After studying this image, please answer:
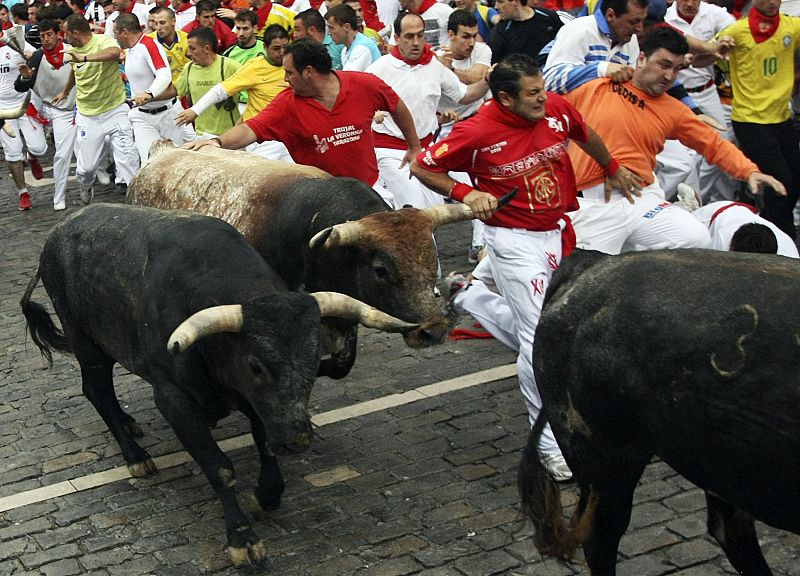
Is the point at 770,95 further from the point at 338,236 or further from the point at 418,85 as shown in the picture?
the point at 338,236

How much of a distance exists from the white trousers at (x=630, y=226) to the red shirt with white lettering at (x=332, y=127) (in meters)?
1.73

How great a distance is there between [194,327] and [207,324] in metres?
0.07

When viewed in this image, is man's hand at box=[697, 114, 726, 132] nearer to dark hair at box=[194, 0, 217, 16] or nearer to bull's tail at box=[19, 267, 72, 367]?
bull's tail at box=[19, 267, 72, 367]

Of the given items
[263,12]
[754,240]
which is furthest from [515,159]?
[263,12]

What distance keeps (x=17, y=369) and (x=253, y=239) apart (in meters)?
2.58

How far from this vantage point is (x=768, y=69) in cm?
1066

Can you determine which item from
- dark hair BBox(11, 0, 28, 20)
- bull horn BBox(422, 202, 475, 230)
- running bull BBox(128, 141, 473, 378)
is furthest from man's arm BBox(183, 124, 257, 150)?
dark hair BBox(11, 0, 28, 20)

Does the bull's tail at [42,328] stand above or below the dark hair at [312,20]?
below

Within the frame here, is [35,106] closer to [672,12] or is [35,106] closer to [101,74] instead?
[101,74]

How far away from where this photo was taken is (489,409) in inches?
312

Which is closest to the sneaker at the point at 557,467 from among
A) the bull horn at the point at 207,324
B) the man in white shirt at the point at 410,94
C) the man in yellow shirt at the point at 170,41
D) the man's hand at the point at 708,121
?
the bull horn at the point at 207,324

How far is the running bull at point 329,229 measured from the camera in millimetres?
A: 7094

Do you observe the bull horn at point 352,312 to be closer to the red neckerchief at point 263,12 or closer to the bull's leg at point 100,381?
the bull's leg at point 100,381

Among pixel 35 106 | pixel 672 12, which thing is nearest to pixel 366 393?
pixel 672 12
